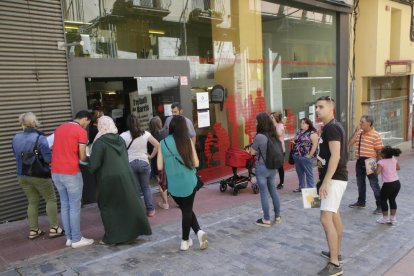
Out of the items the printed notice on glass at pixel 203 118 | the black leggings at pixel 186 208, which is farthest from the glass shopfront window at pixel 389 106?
the black leggings at pixel 186 208

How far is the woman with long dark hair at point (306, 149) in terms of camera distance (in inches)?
277

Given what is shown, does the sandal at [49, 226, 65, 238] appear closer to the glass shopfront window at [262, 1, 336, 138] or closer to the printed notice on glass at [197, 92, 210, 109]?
the printed notice on glass at [197, 92, 210, 109]

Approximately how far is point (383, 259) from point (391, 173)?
154 cm

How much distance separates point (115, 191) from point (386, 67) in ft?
38.1

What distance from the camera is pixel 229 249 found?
4766 mm

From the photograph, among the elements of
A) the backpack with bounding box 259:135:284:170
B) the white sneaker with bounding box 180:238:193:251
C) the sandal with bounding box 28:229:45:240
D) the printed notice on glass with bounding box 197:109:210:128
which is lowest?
the white sneaker with bounding box 180:238:193:251

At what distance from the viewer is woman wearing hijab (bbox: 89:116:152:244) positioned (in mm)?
4609

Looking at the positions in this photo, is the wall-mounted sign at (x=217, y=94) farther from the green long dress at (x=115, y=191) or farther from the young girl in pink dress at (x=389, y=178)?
the green long dress at (x=115, y=191)

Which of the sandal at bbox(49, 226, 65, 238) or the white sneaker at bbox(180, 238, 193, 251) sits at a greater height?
the sandal at bbox(49, 226, 65, 238)

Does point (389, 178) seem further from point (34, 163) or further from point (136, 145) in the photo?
point (34, 163)

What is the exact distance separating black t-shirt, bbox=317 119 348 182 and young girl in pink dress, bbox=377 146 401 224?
6.26 ft

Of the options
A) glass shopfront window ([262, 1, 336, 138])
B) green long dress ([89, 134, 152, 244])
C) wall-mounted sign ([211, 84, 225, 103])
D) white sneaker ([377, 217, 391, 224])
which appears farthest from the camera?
glass shopfront window ([262, 1, 336, 138])

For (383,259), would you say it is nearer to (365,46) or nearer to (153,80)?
(153,80)

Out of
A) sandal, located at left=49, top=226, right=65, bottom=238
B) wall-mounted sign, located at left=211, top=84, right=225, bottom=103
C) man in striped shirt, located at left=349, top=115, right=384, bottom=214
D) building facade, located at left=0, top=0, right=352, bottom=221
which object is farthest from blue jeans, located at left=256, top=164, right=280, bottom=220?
wall-mounted sign, located at left=211, top=84, right=225, bottom=103
